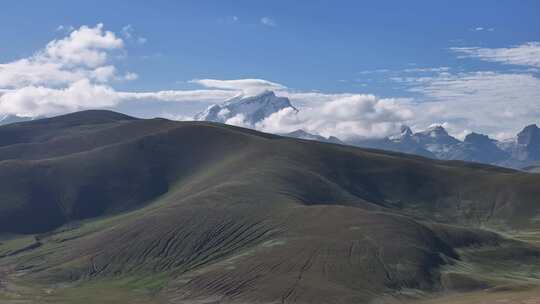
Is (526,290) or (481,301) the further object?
(526,290)

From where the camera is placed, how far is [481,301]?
177 meters

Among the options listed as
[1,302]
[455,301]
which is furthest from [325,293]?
[1,302]

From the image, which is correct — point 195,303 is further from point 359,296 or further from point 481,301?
point 481,301

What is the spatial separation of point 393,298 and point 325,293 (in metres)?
20.3

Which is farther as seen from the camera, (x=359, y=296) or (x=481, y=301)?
(x=359, y=296)

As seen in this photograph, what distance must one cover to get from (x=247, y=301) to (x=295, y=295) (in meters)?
14.1

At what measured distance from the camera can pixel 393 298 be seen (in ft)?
647

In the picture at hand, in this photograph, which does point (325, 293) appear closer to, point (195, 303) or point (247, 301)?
point (247, 301)

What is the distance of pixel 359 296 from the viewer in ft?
639

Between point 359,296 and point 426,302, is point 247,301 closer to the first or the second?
point 359,296

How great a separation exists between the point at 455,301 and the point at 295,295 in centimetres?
4440

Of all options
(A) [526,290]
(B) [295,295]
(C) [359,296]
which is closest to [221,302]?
(B) [295,295]

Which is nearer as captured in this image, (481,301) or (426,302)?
(481,301)

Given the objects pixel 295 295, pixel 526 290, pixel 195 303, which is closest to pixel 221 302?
pixel 195 303
